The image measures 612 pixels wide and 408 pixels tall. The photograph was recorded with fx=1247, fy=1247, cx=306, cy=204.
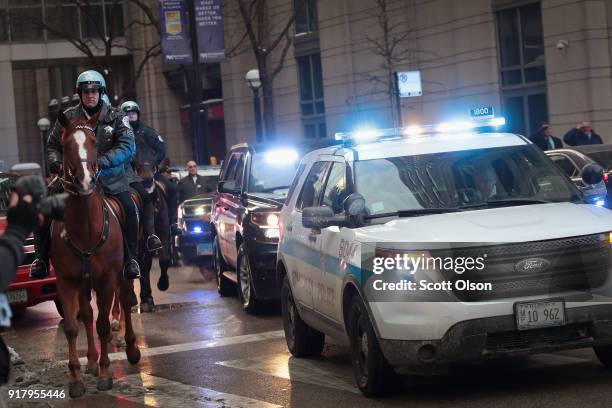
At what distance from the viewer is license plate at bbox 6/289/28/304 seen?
15281 millimetres

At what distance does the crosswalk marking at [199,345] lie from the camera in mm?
12414

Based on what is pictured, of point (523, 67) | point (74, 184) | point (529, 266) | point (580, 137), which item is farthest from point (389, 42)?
point (529, 266)

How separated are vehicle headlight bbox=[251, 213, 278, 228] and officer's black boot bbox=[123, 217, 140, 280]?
129 inches

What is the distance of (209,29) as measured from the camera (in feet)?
108

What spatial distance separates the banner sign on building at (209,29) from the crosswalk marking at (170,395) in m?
22.5

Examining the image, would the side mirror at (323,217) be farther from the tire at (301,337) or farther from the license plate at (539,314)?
the license plate at (539,314)

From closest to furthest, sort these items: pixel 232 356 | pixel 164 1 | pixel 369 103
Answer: pixel 232 356 → pixel 164 1 → pixel 369 103

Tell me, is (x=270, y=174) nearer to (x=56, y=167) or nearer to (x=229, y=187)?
(x=229, y=187)

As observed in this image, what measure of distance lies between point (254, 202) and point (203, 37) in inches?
704

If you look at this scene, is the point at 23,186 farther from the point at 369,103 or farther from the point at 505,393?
the point at 369,103

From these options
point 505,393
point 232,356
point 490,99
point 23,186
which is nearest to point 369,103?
point 490,99

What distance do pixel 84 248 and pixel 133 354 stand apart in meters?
1.66

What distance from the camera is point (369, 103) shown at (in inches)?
1620

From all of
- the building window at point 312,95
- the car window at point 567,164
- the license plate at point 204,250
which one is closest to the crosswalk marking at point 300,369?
the license plate at point 204,250
